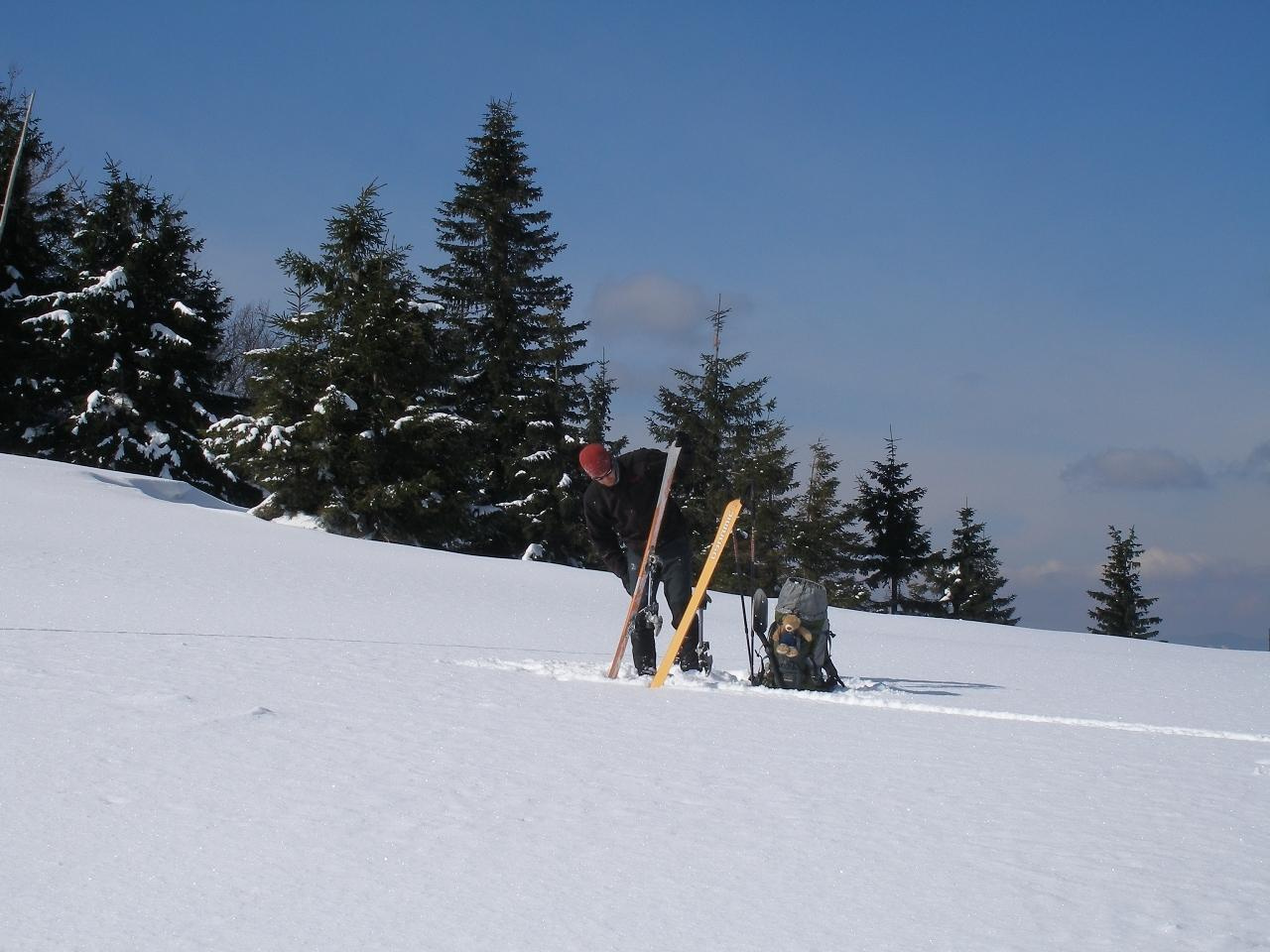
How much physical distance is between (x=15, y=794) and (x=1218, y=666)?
13.1 meters

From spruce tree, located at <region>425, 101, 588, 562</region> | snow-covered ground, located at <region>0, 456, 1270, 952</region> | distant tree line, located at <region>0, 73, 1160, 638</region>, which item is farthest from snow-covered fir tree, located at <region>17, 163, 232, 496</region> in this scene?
snow-covered ground, located at <region>0, 456, 1270, 952</region>

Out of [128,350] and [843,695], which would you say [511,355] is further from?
[843,695]

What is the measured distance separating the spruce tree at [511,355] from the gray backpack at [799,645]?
20.7m

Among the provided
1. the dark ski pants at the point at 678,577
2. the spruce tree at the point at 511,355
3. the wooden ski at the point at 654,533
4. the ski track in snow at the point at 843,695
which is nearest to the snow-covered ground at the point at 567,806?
the ski track in snow at the point at 843,695

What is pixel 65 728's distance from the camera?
3.90 m

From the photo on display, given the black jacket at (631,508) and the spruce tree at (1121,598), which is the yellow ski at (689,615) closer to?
the black jacket at (631,508)

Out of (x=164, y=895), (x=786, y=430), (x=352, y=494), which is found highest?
(x=786, y=430)

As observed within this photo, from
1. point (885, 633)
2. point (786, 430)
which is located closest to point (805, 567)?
point (786, 430)

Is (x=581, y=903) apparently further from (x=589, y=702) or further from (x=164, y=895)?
(x=589, y=702)

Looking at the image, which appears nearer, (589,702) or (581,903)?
(581,903)

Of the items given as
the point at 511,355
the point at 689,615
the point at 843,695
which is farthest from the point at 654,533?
the point at 511,355

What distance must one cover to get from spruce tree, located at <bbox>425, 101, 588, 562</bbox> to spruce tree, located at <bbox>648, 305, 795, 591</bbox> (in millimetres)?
5151

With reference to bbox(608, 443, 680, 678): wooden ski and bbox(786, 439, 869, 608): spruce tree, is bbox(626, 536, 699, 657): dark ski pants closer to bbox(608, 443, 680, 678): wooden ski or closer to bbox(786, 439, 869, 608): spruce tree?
bbox(608, 443, 680, 678): wooden ski

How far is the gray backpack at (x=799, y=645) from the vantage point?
7.02 metres
